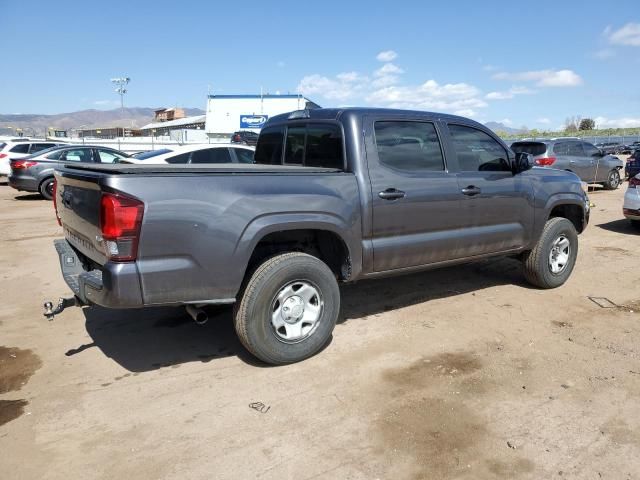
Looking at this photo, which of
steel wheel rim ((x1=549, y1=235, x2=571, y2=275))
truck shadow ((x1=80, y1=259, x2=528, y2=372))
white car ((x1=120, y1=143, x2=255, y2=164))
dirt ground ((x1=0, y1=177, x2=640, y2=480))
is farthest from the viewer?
white car ((x1=120, y1=143, x2=255, y2=164))

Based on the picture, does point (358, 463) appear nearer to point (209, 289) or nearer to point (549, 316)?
point (209, 289)

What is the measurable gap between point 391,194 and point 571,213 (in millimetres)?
3233

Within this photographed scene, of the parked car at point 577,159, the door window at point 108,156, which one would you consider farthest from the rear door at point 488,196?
the door window at point 108,156

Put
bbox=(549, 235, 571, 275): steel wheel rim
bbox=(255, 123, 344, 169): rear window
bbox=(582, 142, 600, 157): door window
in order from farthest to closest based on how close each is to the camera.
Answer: bbox=(582, 142, 600, 157): door window < bbox=(549, 235, 571, 275): steel wheel rim < bbox=(255, 123, 344, 169): rear window

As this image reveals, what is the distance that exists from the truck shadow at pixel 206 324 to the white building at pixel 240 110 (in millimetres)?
40772

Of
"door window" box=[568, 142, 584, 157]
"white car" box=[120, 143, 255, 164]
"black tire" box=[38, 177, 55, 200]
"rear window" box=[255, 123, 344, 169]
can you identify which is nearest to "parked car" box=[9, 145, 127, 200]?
Answer: "black tire" box=[38, 177, 55, 200]

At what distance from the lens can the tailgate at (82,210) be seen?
3.30 meters

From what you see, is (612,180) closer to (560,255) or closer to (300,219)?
(560,255)

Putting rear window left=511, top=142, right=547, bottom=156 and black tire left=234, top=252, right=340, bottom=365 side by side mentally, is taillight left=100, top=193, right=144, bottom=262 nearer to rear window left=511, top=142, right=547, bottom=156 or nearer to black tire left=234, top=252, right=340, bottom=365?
black tire left=234, top=252, right=340, bottom=365

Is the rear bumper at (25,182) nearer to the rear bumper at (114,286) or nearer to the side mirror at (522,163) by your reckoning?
the rear bumper at (114,286)

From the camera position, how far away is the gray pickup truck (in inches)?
126

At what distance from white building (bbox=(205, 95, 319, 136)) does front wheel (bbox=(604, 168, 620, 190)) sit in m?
31.5

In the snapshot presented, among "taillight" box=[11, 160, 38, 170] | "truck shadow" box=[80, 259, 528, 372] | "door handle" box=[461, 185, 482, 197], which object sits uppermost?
"door handle" box=[461, 185, 482, 197]

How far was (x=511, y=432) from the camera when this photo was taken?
9.86ft
